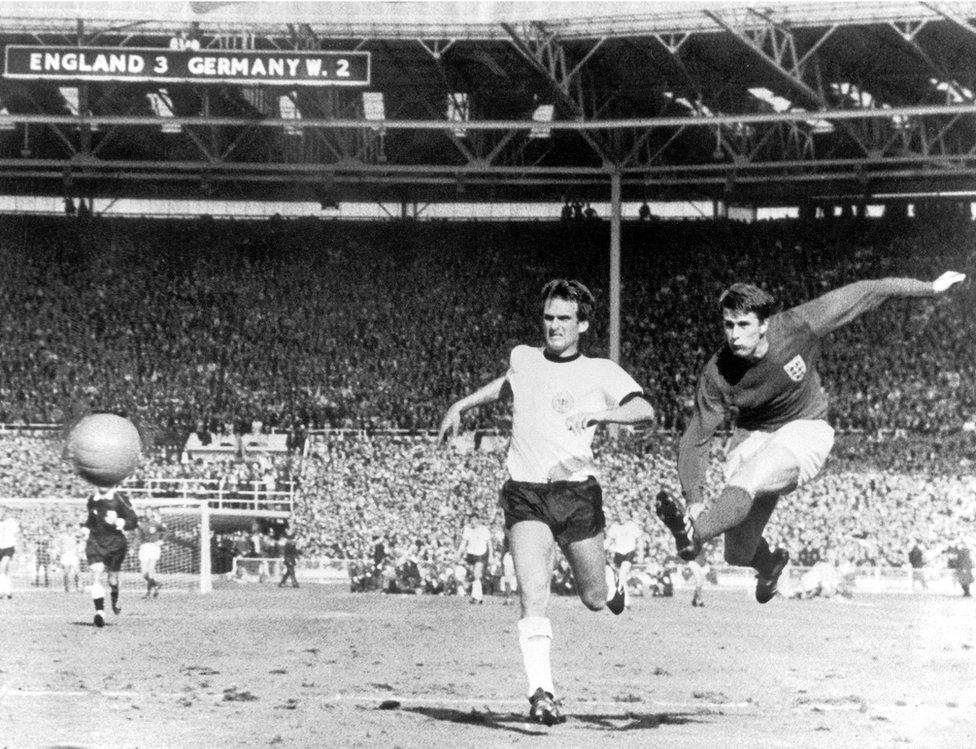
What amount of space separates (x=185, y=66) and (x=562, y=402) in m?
14.7

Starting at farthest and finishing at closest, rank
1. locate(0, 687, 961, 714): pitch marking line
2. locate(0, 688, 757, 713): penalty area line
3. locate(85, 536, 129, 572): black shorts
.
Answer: locate(85, 536, 129, 572): black shorts < locate(0, 688, 757, 713): penalty area line < locate(0, 687, 961, 714): pitch marking line

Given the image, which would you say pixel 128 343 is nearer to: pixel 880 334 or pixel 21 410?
pixel 21 410

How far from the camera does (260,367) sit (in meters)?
27.6

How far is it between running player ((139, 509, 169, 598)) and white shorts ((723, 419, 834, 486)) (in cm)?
1233

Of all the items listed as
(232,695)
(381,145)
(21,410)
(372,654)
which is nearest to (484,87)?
(381,145)

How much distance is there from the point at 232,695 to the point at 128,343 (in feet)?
67.7

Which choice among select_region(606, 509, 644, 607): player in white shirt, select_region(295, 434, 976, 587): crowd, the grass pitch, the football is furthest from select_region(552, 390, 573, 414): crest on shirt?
select_region(295, 434, 976, 587): crowd

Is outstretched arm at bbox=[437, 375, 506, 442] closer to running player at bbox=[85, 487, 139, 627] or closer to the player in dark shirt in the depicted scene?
running player at bbox=[85, 487, 139, 627]

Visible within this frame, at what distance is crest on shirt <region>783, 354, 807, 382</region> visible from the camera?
22.3 feet

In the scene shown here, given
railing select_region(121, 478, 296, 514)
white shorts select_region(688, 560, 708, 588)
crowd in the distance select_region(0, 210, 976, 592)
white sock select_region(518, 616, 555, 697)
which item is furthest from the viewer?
railing select_region(121, 478, 296, 514)

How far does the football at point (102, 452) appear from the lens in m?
9.28

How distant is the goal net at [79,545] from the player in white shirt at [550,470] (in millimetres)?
14633

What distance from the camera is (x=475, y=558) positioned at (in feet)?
60.4

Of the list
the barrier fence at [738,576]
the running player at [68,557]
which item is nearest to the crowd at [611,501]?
the barrier fence at [738,576]
